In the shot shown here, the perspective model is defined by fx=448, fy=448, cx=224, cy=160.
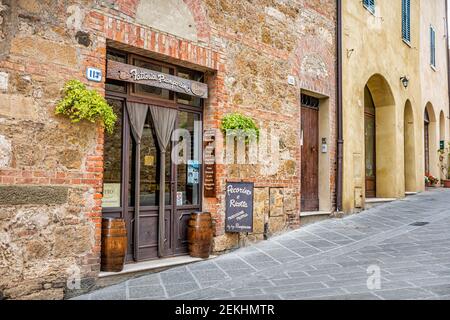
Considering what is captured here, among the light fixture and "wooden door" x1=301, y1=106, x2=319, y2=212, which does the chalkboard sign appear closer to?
"wooden door" x1=301, y1=106, x2=319, y2=212

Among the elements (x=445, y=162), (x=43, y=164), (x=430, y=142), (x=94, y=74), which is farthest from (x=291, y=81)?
(x=445, y=162)

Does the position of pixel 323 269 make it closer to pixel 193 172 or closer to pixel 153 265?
pixel 153 265

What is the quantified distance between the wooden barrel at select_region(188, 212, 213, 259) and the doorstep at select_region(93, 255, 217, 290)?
0.11 metres

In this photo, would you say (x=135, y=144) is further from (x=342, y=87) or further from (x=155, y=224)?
(x=342, y=87)

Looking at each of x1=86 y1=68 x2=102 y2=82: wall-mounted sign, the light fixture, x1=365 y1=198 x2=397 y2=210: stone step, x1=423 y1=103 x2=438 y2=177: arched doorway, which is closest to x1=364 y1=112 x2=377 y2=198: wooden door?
x1=365 y1=198 x2=397 y2=210: stone step

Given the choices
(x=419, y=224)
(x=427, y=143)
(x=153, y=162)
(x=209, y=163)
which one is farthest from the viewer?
(x=427, y=143)

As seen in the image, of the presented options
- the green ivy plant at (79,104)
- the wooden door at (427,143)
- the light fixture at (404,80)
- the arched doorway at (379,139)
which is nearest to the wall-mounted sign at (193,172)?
the green ivy plant at (79,104)

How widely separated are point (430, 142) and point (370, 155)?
18.4ft

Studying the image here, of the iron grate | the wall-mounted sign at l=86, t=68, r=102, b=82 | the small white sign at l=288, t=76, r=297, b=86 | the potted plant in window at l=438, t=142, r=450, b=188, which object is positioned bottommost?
the iron grate

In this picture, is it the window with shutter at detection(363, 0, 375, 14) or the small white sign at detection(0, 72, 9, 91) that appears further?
the window with shutter at detection(363, 0, 375, 14)

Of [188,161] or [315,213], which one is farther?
[315,213]

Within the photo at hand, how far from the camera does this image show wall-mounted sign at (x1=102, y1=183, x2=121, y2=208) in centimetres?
554

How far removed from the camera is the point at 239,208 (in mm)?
6688
